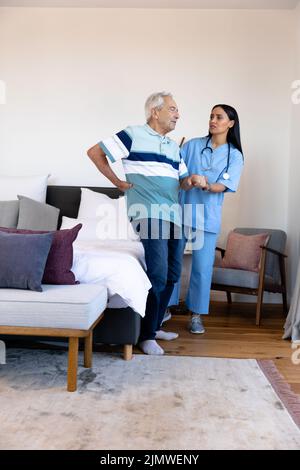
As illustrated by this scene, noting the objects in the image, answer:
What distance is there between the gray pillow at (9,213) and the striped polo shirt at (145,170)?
1551 mm

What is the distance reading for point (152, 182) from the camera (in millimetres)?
2854

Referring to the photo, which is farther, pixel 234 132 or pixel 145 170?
pixel 234 132

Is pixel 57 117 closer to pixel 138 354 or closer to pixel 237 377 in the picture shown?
pixel 138 354

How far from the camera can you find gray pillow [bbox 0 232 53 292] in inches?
94.9

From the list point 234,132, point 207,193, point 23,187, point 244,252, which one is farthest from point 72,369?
point 23,187

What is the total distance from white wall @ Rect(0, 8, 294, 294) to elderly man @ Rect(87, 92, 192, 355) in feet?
6.37

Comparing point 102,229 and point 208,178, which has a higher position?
point 208,178

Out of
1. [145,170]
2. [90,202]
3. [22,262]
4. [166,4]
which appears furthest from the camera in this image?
[166,4]

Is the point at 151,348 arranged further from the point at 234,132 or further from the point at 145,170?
the point at 234,132

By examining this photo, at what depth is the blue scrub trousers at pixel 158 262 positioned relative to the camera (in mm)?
2842

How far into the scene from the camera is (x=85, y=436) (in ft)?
5.79

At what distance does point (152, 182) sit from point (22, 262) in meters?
0.87
